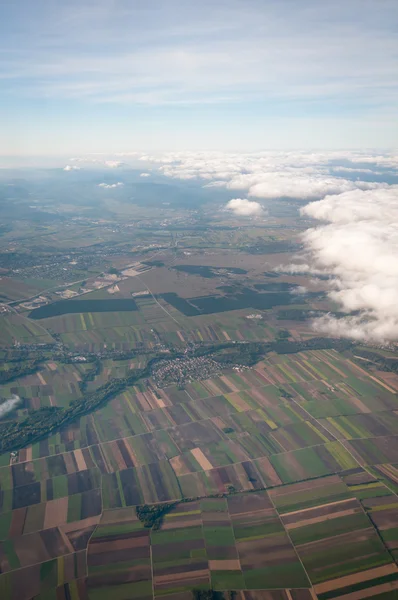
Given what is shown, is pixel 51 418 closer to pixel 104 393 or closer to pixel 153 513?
pixel 104 393

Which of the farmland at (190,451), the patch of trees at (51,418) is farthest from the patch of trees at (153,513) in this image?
the patch of trees at (51,418)

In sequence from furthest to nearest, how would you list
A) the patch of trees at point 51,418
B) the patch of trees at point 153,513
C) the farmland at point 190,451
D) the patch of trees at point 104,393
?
the patch of trees at point 104,393
the patch of trees at point 51,418
the patch of trees at point 153,513
the farmland at point 190,451

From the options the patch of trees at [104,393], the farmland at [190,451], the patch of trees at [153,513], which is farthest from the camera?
the patch of trees at [104,393]

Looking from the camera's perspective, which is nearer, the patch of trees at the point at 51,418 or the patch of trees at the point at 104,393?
the patch of trees at the point at 51,418

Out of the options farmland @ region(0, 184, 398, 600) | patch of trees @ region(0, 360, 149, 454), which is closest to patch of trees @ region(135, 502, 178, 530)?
farmland @ region(0, 184, 398, 600)

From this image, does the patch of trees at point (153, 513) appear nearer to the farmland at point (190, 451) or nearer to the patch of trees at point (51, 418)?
the farmland at point (190, 451)

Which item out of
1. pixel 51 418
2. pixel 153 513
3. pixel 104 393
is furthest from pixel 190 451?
pixel 51 418
